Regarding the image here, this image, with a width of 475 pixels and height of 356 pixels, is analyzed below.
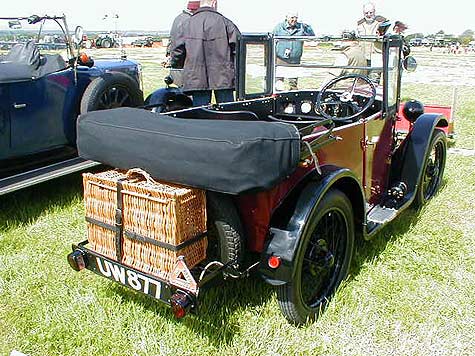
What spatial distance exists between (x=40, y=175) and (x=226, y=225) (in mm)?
2342

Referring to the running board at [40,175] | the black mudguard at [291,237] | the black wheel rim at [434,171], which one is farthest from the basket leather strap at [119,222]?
the black wheel rim at [434,171]

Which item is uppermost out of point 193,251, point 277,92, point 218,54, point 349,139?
point 218,54

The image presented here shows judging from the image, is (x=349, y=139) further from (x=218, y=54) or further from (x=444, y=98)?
(x=444, y=98)

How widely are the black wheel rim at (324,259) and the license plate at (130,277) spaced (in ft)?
2.52

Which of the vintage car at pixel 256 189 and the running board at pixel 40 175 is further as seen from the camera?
the running board at pixel 40 175

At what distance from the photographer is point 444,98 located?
1045 cm

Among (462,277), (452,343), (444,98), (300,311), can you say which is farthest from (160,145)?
(444,98)

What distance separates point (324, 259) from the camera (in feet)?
8.84

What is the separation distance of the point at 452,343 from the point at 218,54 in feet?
11.5

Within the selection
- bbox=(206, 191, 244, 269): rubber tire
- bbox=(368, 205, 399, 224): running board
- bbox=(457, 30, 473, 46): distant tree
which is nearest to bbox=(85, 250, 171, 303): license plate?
bbox=(206, 191, 244, 269): rubber tire

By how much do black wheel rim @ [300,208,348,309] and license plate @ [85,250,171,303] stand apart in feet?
2.52


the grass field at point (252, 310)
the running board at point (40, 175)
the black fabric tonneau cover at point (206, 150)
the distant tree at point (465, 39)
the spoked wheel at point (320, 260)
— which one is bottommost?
the grass field at point (252, 310)

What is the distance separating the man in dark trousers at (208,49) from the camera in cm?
494

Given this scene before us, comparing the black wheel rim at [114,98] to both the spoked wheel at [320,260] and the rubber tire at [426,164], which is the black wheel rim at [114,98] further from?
the rubber tire at [426,164]
